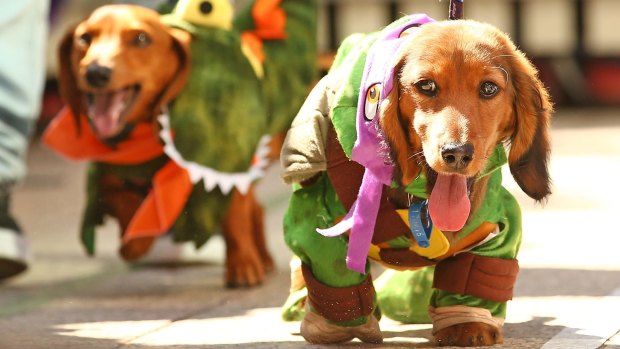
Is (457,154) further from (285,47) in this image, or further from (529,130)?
(285,47)

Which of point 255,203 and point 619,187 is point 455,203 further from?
point 619,187

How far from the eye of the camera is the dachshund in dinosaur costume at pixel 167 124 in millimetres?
4523

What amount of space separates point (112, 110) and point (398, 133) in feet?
5.25

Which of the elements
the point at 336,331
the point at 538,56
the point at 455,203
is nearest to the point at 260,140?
the point at 336,331

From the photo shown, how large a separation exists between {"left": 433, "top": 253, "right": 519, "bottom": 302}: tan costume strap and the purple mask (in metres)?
0.25

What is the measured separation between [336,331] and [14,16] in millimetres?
2085

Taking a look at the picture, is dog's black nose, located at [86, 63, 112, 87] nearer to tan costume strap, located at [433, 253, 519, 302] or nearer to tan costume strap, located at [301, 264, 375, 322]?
tan costume strap, located at [301, 264, 375, 322]

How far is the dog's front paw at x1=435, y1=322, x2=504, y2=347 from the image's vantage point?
3387 mm

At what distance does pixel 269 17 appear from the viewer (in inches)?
199

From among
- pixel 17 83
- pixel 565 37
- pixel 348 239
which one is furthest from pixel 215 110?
pixel 565 37

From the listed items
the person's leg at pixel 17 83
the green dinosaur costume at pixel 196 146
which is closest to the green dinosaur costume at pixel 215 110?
the green dinosaur costume at pixel 196 146

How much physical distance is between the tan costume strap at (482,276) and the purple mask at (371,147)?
251mm

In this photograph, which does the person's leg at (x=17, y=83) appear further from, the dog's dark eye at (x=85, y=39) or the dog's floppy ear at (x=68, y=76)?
the dog's dark eye at (x=85, y=39)

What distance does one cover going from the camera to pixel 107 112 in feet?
14.9
